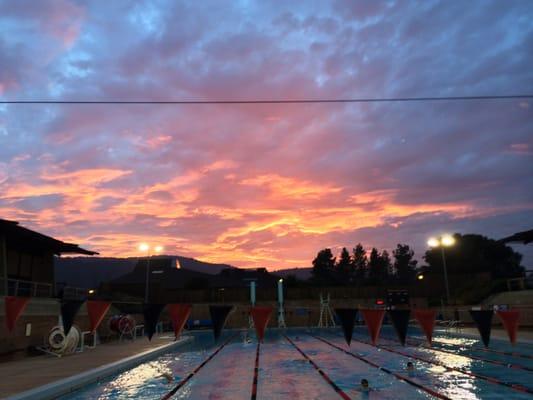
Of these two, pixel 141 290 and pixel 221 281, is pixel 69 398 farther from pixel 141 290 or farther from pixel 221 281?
pixel 221 281

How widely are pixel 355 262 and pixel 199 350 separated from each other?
102929 mm

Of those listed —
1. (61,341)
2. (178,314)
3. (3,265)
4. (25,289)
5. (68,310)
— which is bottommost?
(61,341)

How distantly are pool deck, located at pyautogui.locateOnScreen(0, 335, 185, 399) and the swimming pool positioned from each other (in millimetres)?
943

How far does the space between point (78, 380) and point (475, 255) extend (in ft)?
247

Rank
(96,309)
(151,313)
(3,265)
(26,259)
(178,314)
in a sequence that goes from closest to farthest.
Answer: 1. (96,309)
2. (151,313)
3. (178,314)
4. (3,265)
5. (26,259)

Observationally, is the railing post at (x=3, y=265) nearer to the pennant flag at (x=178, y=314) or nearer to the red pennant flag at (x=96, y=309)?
the red pennant flag at (x=96, y=309)

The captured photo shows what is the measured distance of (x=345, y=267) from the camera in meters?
115

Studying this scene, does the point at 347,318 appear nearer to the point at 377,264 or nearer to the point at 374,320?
the point at 374,320

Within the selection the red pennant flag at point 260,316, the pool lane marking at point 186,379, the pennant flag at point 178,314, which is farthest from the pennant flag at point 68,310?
the red pennant flag at point 260,316

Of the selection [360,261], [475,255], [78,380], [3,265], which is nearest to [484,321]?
[78,380]

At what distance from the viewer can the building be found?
2172cm

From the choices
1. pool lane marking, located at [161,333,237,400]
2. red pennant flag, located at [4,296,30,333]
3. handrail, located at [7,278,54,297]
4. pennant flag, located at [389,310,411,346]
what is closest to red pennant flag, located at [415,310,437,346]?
pennant flag, located at [389,310,411,346]

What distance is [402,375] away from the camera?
13281 mm

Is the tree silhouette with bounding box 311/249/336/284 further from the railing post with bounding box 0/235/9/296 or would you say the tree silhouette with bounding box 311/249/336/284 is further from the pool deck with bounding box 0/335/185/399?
the pool deck with bounding box 0/335/185/399
